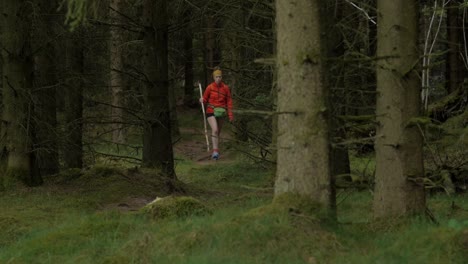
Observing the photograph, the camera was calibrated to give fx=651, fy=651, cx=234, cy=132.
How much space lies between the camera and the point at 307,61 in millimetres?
5664

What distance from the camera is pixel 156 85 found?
41.3 ft

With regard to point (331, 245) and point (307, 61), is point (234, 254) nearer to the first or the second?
point (331, 245)

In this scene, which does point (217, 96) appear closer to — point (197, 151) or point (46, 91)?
point (46, 91)

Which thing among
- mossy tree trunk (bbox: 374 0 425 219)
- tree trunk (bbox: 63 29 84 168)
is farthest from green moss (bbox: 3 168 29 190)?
mossy tree trunk (bbox: 374 0 425 219)

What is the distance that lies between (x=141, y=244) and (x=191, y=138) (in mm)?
23133

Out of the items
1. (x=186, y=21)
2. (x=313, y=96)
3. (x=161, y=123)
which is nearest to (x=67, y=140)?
(x=161, y=123)

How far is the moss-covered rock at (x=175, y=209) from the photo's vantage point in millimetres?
7438

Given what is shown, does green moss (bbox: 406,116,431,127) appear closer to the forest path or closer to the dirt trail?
the forest path

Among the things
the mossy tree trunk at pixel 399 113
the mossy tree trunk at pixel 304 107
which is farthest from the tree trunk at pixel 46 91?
the mossy tree trunk at pixel 399 113

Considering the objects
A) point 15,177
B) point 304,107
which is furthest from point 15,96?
point 304,107

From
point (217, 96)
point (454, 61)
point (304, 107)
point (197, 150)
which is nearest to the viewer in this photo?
point (304, 107)

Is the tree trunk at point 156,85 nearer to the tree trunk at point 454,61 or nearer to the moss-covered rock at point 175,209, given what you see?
the moss-covered rock at point 175,209

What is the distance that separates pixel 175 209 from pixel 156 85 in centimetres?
544

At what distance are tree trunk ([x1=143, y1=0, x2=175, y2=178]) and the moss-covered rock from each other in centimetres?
486
